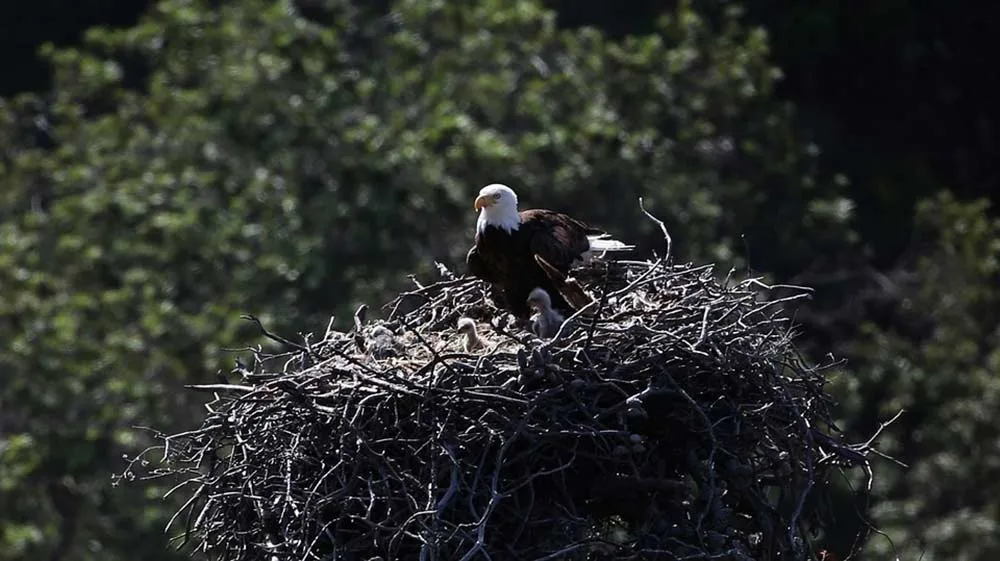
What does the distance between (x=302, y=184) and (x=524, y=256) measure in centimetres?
631

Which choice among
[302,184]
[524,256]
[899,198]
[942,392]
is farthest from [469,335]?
[899,198]

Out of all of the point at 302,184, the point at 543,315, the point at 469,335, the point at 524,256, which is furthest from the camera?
the point at 302,184

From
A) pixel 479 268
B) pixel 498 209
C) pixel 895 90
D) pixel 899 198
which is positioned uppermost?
pixel 498 209

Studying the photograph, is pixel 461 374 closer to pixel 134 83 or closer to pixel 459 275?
pixel 459 275

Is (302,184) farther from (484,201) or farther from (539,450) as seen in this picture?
(539,450)

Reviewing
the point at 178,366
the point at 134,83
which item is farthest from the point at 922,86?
the point at 178,366

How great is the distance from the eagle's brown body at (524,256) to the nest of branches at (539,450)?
2.24 ft

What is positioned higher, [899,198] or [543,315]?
[543,315]

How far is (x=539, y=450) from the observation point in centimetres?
546

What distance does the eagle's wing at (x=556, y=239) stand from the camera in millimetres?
6609

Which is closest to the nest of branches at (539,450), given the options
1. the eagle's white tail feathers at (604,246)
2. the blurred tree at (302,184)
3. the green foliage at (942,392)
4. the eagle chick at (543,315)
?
the eagle chick at (543,315)

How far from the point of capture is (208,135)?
528 inches

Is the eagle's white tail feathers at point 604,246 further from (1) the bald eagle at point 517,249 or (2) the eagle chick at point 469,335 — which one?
(2) the eagle chick at point 469,335

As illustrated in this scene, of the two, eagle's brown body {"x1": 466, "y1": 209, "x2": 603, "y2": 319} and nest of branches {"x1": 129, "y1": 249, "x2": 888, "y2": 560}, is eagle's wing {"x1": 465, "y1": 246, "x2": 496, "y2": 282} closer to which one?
eagle's brown body {"x1": 466, "y1": 209, "x2": 603, "y2": 319}
